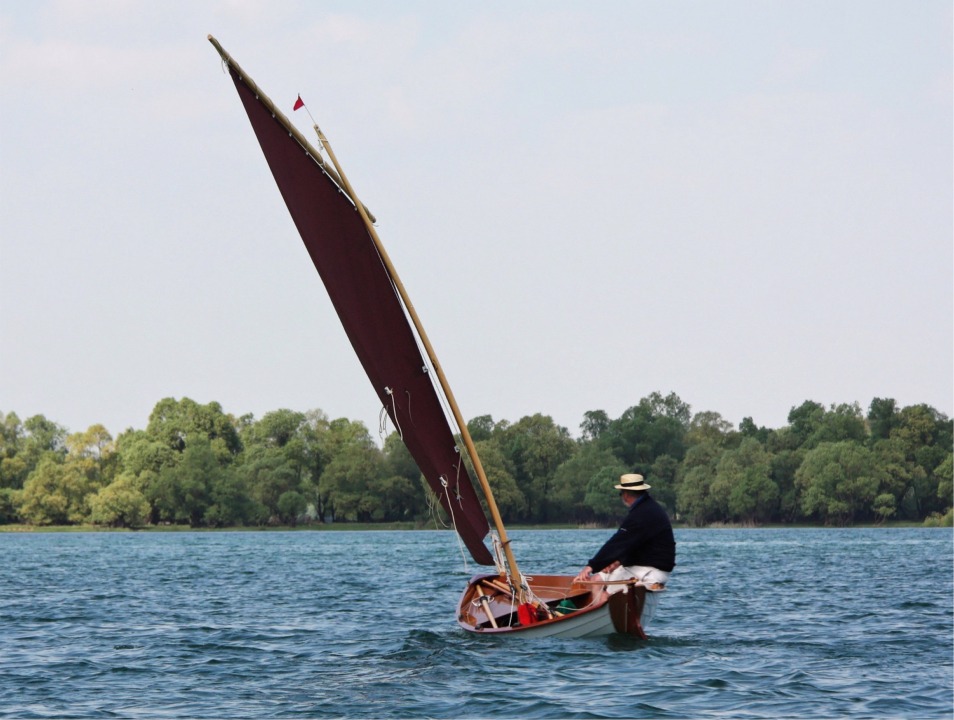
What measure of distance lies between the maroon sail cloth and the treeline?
100300 millimetres

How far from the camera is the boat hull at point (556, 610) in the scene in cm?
2022

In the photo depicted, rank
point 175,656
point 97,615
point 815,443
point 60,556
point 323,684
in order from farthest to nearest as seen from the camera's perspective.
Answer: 1. point 815,443
2. point 60,556
3. point 97,615
4. point 175,656
5. point 323,684

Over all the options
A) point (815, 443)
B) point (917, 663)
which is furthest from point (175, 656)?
point (815, 443)

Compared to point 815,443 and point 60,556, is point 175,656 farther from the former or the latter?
point 815,443

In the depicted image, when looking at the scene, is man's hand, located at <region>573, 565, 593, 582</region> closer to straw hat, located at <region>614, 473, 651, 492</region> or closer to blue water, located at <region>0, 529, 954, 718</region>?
blue water, located at <region>0, 529, 954, 718</region>

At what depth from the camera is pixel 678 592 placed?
3656 cm

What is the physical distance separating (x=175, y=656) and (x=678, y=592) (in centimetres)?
1842

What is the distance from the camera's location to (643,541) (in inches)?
806

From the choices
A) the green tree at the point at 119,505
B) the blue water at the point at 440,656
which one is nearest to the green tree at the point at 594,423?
the green tree at the point at 119,505

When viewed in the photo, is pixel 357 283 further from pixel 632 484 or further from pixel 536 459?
pixel 536 459

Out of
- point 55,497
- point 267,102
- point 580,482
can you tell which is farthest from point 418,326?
point 55,497

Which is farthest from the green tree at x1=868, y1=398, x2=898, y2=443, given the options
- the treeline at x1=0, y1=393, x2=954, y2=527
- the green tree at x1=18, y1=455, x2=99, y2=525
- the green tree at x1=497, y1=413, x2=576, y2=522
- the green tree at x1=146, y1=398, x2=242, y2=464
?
the green tree at x1=18, y1=455, x2=99, y2=525

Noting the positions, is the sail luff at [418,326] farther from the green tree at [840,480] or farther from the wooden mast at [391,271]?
the green tree at [840,480]

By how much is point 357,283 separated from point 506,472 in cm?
11007
